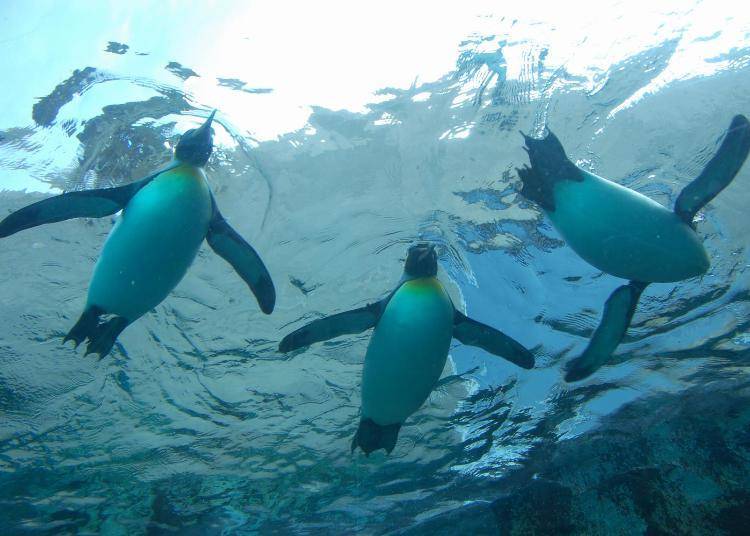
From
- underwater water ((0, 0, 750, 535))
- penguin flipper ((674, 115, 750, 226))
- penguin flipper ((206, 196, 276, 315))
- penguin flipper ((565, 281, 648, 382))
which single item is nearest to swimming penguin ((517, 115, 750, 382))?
penguin flipper ((674, 115, 750, 226))

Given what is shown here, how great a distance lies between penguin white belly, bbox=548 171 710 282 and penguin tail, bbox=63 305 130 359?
4.06 meters

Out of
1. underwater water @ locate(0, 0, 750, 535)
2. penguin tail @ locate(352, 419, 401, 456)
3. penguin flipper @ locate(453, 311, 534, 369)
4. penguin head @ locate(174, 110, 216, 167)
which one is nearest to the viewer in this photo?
penguin head @ locate(174, 110, 216, 167)

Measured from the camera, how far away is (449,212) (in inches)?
301

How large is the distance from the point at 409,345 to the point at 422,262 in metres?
0.85

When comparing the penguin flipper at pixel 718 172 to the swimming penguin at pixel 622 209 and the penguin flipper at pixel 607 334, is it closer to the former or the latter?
the swimming penguin at pixel 622 209

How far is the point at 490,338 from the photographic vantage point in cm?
528

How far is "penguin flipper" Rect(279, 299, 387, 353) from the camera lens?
4.94 meters

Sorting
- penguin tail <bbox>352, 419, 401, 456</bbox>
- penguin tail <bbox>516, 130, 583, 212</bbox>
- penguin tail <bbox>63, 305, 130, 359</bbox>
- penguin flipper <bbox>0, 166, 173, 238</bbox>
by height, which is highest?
penguin tail <bbox>516, 130, 583, 212</bbox>

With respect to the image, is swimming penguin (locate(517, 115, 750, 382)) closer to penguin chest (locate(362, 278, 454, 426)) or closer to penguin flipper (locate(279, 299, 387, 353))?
penguin chest (locate(362, 278, 454, 426))

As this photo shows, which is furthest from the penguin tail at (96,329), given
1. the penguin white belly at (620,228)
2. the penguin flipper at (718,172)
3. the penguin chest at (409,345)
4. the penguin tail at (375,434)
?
the penguin flipper at (718,172)

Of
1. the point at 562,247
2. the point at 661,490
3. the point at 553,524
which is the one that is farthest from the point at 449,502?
the point at 562,247

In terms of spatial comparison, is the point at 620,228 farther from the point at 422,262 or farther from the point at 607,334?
the point at 422,262

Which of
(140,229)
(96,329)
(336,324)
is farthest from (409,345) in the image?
(96,329)

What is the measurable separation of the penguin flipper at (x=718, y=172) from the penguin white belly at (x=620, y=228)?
141 mm
